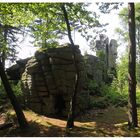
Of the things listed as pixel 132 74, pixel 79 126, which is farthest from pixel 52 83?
pixel 132 74

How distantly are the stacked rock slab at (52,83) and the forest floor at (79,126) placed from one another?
2.70 ft

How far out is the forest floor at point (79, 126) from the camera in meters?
12.4

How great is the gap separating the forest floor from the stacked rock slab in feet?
2.70

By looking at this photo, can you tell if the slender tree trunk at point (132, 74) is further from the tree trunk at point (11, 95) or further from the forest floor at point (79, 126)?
the tree trunk at point (11, 95)

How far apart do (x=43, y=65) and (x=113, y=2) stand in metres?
6.07

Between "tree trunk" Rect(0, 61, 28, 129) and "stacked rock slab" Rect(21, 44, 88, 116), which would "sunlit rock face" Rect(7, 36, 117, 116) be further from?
"tree trunk" Rect(0, 61, 28, 129)

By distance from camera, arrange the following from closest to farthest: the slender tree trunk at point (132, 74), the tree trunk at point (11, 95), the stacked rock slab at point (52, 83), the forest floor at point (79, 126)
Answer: the slender tree trunk at point (132, 74), the forest floor at point (79, 126), the tree trunk at point (11, 95), the stacked rock slab at point (52, 83)

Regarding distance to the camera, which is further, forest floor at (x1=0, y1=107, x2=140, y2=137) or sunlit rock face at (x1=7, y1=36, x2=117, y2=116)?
sunlit rock face at (x1=7, y1=36, x2=117, y2=116)

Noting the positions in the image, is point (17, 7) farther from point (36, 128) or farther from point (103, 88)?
point (103, 88)

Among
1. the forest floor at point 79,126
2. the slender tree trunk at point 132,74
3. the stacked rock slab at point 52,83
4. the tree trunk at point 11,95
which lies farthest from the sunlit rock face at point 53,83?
the slender tree trunk at point 132,74

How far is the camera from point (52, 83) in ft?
54.7

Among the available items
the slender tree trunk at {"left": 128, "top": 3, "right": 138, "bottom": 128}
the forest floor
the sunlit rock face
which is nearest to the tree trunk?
the forest floor

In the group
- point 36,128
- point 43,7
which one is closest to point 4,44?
point 43,7

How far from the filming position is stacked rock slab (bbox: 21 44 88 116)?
16562 millimetres
